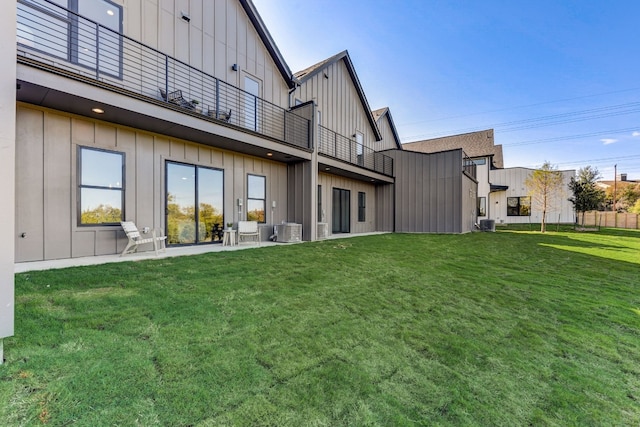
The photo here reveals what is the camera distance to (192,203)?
7.29 metres

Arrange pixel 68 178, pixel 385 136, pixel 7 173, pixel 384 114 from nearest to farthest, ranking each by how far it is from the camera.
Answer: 1. pixel 7 173
2. pixel 68 178
3. pixel 384 114
4. pixel 385 136

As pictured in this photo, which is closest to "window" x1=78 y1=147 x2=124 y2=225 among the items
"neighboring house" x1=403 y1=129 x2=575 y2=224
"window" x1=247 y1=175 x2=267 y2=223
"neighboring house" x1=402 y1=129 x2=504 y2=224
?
"window" x1=247 y1=175 x2=267 y2=223

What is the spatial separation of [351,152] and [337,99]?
2.55 meters

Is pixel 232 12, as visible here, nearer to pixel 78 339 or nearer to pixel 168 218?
pixel 168 218

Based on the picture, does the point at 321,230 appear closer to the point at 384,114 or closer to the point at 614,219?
the point at 384,114

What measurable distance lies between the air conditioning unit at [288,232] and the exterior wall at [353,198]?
2.51 meters

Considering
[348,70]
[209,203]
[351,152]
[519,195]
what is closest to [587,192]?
[519,195]

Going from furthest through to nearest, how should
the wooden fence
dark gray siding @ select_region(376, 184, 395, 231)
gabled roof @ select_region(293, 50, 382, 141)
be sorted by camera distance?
the wooden fence → dark gray siding @ select_region(376, 184, 395, 231) → gabled roof @ select_region(293, 50, 382, 141)

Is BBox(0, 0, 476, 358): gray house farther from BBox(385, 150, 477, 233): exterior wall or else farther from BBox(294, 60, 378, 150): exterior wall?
BBox(385, 150, 477, 233): exterior wall

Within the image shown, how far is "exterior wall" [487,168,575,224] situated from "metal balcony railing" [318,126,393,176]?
1369 centimetres

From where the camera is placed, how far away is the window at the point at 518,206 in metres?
22.8

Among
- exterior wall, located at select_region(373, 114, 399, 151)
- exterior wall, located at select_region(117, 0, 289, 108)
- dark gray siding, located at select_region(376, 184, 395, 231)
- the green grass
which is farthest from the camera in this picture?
exterior wall, located at select_region(373, 114, 399, 151)

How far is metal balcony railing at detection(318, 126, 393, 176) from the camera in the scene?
11930 millimetres

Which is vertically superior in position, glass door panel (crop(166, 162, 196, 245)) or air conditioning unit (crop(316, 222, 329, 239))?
glass door panel (crop(166, 162, 196, 245))
